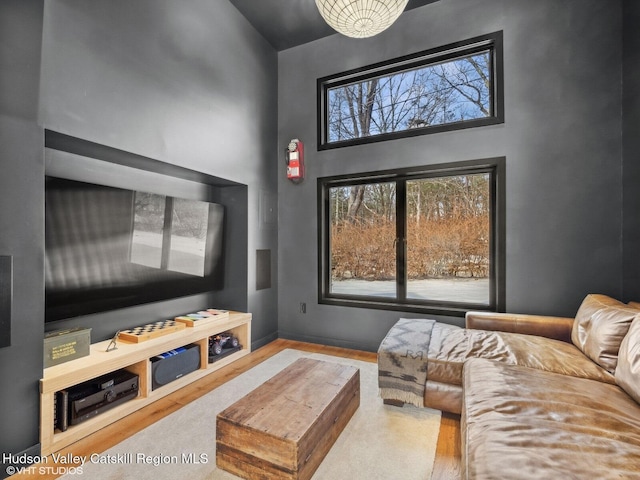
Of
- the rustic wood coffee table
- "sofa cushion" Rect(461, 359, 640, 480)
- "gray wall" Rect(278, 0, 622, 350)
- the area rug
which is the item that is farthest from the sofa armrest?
the rustic wood coffee table

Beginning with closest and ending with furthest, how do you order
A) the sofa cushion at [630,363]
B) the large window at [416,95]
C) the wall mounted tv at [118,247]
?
the sofa cushion at [630,363], the wall mounted tv at [118,247], the large window at [416,95]

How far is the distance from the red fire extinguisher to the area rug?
2477 millimetres

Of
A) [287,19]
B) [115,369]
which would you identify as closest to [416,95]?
[287,19]

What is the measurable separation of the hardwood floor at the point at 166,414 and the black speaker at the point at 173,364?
13cm

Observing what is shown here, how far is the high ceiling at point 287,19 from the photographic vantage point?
3.19 meters

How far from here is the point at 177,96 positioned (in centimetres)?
263

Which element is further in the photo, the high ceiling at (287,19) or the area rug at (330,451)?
the high ceiling at (287,19)

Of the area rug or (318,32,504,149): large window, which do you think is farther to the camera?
(318,32,504,149): large window

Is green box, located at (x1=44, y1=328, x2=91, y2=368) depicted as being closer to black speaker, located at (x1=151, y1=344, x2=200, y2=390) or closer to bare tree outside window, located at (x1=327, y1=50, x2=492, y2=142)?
black speaker, located at (x1=151, y1=344, x2=200, y2=390)

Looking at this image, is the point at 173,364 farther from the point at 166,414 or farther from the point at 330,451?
the point at 330,451

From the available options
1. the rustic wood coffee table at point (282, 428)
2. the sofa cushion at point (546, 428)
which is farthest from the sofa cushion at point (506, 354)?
the rustic wood coffee table at point (282, 428)

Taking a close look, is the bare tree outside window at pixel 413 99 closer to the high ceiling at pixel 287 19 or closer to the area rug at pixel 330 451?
the high ceiling at pixel 287 19

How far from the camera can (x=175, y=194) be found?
3.00 metres

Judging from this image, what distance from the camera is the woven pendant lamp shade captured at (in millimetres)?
1827
